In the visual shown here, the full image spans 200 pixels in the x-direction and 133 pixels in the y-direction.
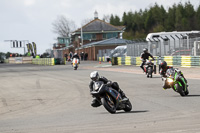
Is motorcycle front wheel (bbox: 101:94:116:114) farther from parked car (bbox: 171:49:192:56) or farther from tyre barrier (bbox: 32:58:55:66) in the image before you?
tyre barrier (bbox: 32:58:55:66)

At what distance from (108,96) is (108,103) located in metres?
0.16

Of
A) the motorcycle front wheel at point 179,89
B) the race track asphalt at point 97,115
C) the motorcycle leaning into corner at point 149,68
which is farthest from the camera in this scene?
the motorcycle leaning into corner at point 149,68

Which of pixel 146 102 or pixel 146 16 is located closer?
pixel 146 102

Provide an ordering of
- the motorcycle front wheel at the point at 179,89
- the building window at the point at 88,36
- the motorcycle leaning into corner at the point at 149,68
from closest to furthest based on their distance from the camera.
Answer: the motorcycle front wheel at the point at 179,89
the motorcycle leaning into corner at the point at 149,68
the building window at the point at 88,36

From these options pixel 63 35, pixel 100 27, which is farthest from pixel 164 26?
pixel 63 35

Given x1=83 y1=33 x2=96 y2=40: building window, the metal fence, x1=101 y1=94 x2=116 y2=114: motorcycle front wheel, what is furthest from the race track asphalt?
x1=83 y1=33 x2=96 y2=40: building window

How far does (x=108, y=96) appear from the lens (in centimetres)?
1007

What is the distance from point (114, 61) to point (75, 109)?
111ft

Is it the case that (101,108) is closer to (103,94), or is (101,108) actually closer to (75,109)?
(75,109)

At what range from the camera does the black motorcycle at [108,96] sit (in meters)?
9.98

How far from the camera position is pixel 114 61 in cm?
4531

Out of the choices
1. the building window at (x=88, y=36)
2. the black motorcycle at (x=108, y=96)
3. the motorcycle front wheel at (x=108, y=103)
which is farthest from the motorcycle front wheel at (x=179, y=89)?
the building window at (x=88, y=36)

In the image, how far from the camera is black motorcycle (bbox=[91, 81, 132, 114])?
9977 mm

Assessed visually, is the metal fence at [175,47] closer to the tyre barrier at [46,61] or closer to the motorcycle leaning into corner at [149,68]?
the motorcycle leaning into corner at [149,68]
